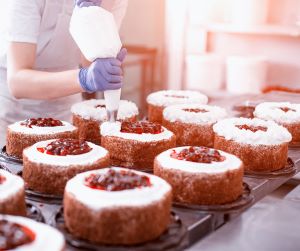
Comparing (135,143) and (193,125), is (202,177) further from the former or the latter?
(193,125)

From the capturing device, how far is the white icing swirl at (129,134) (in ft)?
6.00

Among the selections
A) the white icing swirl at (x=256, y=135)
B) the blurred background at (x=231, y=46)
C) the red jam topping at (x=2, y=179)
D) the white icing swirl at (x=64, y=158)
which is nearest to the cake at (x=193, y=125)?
the white icing swirl at (x=256, y=135)

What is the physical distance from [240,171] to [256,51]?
3093 mm

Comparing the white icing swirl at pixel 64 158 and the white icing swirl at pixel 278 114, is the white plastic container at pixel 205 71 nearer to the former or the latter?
the white icing swirl at pixel 278 114

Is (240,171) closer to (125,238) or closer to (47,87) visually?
(125,238)

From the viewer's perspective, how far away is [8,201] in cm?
127

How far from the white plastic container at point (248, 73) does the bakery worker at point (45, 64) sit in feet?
5.54

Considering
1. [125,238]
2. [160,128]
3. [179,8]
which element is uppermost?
[179,8]

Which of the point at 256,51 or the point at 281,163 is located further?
the point at 256,51

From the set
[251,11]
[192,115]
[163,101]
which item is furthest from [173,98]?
[251,11]

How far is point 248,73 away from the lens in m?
4.15

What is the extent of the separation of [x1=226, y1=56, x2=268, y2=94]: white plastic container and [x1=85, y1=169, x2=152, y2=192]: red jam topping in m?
2.94

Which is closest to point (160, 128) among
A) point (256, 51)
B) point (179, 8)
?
point (256, 51)

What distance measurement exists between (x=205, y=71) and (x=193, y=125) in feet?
7.59
